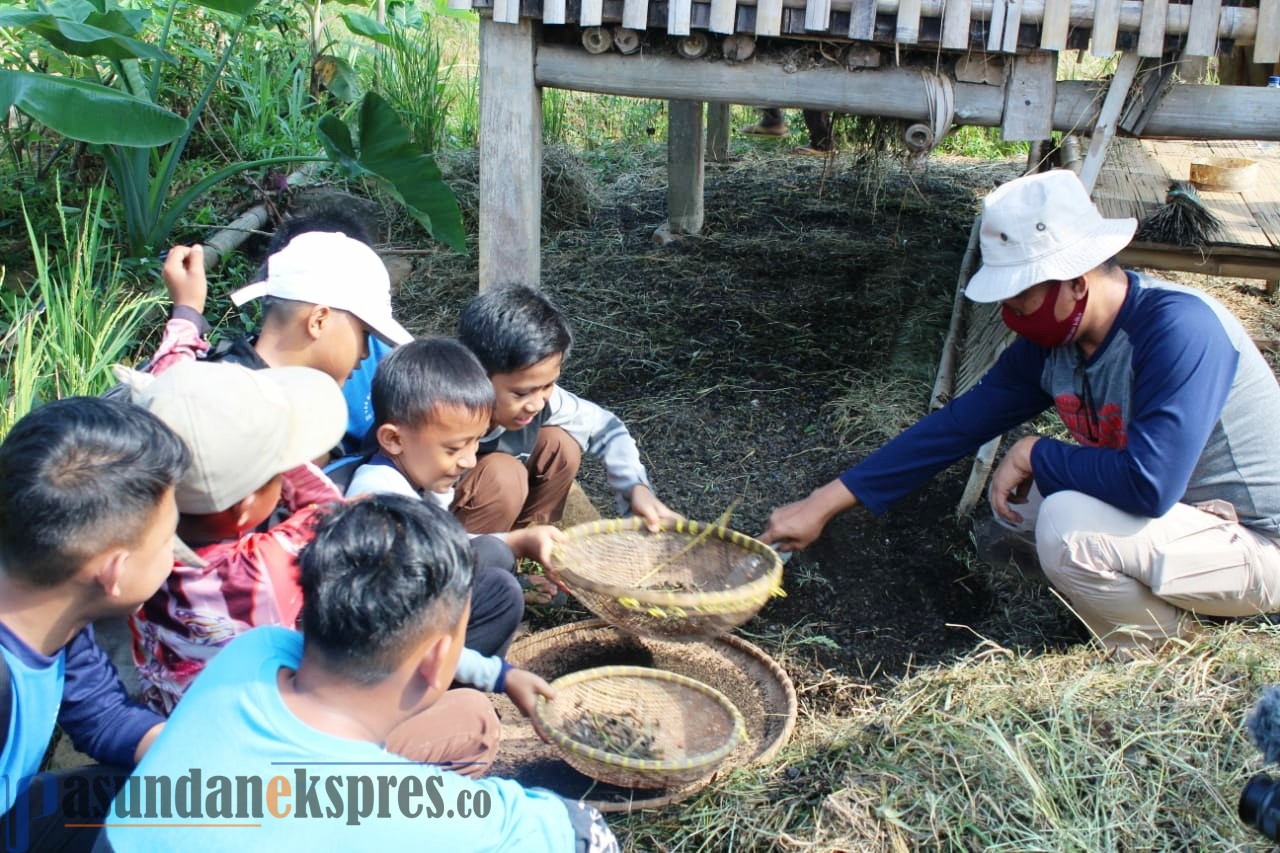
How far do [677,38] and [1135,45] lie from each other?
4.91 feet

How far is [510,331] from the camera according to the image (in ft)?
9.77

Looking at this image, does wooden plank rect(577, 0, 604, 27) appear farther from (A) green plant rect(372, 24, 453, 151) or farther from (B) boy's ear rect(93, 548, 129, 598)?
(A) green plant rect(372, 24, 453, 151)

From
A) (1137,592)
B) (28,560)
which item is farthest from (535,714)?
(1137,592)

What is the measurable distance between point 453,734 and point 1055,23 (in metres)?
2.86

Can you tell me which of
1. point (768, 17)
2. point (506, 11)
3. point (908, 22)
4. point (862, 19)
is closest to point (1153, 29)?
point (908, 22)

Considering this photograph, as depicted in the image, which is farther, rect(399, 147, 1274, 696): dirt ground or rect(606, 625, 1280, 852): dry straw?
rect(399, 147, 1274, 696): dirt ground

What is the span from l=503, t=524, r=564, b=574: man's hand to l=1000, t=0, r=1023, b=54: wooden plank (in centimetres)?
219

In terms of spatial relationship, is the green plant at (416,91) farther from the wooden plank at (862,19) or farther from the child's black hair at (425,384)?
the child's black hair at (425,384)

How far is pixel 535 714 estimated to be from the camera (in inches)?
95.2

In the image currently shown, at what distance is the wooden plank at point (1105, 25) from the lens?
3.64 metres

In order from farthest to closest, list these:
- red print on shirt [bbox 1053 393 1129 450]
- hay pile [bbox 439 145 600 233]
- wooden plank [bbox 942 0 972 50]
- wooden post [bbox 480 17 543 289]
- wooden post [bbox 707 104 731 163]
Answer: wooden post [bbox 707 104 731 163] < hay pile [bbox 439 145 600 233] < wooden post [bbox 480 17 543 289] < wooden plank [bbox 942 0 972 50] < red print on shirt [bbox 1053 393 1129 450]

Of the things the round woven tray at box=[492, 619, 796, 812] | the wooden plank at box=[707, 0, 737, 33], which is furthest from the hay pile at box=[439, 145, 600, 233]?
the round woven tray at box=[492, 619, 796, 812]

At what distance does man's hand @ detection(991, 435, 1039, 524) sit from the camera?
317 cm

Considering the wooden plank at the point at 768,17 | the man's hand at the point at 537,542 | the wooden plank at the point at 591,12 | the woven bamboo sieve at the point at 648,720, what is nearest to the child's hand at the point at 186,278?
the man's hand at the point at 537,542
